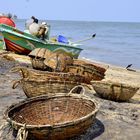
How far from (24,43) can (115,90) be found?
8.21 m

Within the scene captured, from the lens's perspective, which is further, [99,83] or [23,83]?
[99,83]

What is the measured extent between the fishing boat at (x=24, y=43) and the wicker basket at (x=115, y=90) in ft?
23.4

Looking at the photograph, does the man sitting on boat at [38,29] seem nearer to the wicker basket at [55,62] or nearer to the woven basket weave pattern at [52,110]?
the wicker basket at [55,62]

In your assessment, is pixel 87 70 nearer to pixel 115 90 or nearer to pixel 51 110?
pixel 115 90

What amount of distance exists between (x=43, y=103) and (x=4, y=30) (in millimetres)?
→ 9757

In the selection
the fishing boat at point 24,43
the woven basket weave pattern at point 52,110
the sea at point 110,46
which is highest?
the woven basket weave pattern at point 52,110

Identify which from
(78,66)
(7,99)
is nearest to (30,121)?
(7,99)

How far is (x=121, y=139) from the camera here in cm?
471

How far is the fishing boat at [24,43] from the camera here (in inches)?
557

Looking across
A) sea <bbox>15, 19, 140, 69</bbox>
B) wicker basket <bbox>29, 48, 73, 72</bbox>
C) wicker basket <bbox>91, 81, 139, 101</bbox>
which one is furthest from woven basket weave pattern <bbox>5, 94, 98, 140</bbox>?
sea <bbox>15, 19, 140, 69</bbox>

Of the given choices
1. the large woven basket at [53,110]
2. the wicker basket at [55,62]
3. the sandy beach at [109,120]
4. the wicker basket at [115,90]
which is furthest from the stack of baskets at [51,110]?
the wicker basket at [55,62]

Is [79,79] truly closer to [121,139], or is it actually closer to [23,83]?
[23,83]

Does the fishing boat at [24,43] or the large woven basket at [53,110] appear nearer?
the large woven basket at [53,110]

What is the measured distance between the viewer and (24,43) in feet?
47.5
